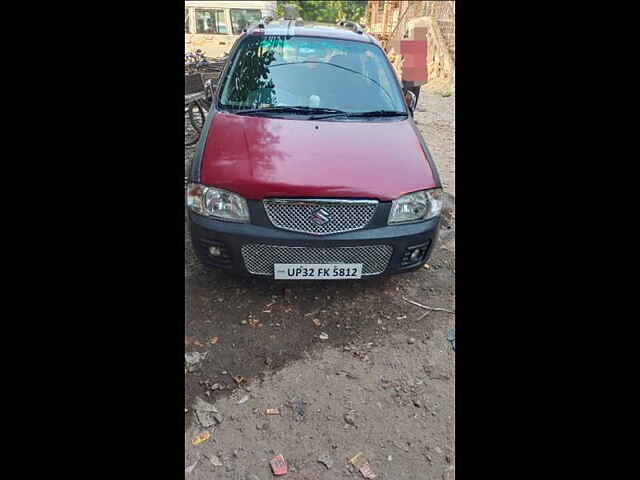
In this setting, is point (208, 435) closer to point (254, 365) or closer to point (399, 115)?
point (254, 365)

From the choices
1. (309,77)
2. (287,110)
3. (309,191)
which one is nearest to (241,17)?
(309,77)

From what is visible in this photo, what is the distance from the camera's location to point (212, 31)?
11.0 meters

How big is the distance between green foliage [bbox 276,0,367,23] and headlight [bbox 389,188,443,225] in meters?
21.3

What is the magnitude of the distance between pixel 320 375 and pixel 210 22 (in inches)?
428

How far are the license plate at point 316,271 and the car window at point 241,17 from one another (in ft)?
32.9

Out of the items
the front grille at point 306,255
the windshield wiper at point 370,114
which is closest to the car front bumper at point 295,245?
the front grille at point 306,255

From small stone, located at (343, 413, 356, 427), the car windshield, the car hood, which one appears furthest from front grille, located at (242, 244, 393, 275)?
the car windshield

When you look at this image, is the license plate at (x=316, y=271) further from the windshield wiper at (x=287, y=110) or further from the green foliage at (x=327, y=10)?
the green foliage at (x=327, y=10)

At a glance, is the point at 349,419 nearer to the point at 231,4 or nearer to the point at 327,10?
the point at 231,4

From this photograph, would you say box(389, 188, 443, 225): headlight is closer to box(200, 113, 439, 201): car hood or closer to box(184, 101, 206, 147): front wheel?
box(200, 113, 439, 201): car hood

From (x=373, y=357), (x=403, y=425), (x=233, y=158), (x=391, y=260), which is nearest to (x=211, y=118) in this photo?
(x=233, y=158)

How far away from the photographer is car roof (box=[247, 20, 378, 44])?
388cm

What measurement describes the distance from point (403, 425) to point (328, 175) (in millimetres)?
1466

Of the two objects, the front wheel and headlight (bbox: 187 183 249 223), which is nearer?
headlight (bbox: 187 183 249 223)
